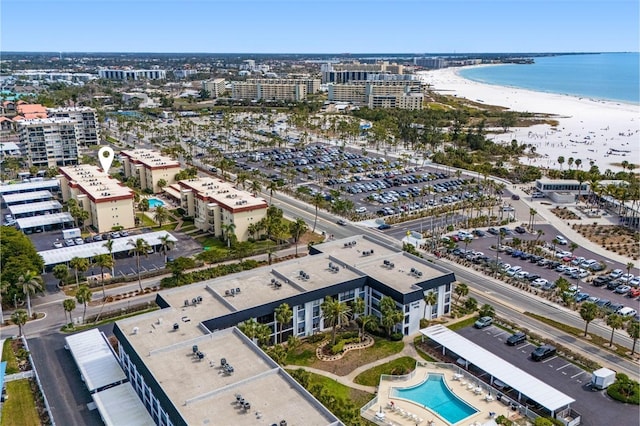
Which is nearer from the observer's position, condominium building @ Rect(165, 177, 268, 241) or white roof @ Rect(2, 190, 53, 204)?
condominium building @ Rect(165, 177, 268, 241)

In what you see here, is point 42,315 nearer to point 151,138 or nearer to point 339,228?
point 339,228

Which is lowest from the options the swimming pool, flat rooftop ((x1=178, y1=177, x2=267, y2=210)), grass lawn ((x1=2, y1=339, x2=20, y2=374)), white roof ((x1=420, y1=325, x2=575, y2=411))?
the swimming pool

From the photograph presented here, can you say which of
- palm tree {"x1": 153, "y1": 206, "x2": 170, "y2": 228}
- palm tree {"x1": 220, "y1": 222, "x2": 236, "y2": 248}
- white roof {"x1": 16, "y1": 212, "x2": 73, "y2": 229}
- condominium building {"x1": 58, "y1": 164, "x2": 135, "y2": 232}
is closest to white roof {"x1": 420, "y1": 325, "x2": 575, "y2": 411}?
palm tree {"x1": 220, "y1": 222, "x2": 236, "y2": 248}

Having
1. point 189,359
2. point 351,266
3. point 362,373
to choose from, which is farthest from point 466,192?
point 189,359

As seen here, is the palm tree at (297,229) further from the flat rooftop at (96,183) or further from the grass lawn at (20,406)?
the grass lawn at (20,406)

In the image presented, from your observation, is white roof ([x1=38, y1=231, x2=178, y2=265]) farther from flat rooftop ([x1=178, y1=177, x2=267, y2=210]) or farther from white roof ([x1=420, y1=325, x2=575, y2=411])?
white roof ([x1=420, y1=325, x2=575, y2=411])

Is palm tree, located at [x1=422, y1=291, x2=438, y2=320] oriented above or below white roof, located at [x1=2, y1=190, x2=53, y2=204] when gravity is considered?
Answer: below

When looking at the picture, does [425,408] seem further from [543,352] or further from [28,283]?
[28,283]
